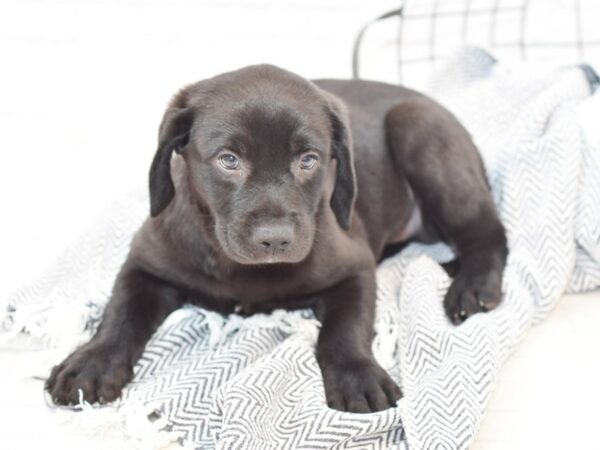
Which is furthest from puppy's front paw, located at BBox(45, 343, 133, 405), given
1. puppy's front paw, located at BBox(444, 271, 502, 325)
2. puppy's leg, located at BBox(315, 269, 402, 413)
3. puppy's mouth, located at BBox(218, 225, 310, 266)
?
puppy's front paw, located at BBox(444, 271, 502, 325)

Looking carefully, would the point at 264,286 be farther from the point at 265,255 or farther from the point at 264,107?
the point at 264,107

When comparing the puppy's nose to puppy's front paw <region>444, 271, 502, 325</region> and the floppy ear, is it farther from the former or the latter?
puppy's front paw <region>444, 271, 502, 325</region>

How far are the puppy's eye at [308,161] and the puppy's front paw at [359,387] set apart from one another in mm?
540

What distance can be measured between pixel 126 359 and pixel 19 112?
9.17 feet

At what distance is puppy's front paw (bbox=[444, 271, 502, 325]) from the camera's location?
9.12 feet

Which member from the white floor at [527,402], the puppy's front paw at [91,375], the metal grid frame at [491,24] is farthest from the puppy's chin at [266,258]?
the metal grid frame at [491,24]

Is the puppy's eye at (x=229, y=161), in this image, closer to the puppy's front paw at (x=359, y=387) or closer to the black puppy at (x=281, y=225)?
the black puppy at (x=281, y=225)

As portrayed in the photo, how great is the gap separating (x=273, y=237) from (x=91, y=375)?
0.62m

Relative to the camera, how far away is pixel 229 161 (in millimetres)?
2377

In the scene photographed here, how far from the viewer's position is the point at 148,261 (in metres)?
2.66

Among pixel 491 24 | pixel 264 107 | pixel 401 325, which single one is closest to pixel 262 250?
pixel 264 107

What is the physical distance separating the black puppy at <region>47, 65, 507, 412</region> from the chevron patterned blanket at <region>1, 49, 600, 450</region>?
7cm

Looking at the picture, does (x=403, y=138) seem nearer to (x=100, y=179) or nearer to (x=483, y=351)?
(x=483, y=351)

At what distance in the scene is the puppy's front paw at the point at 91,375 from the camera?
7.57 ft
